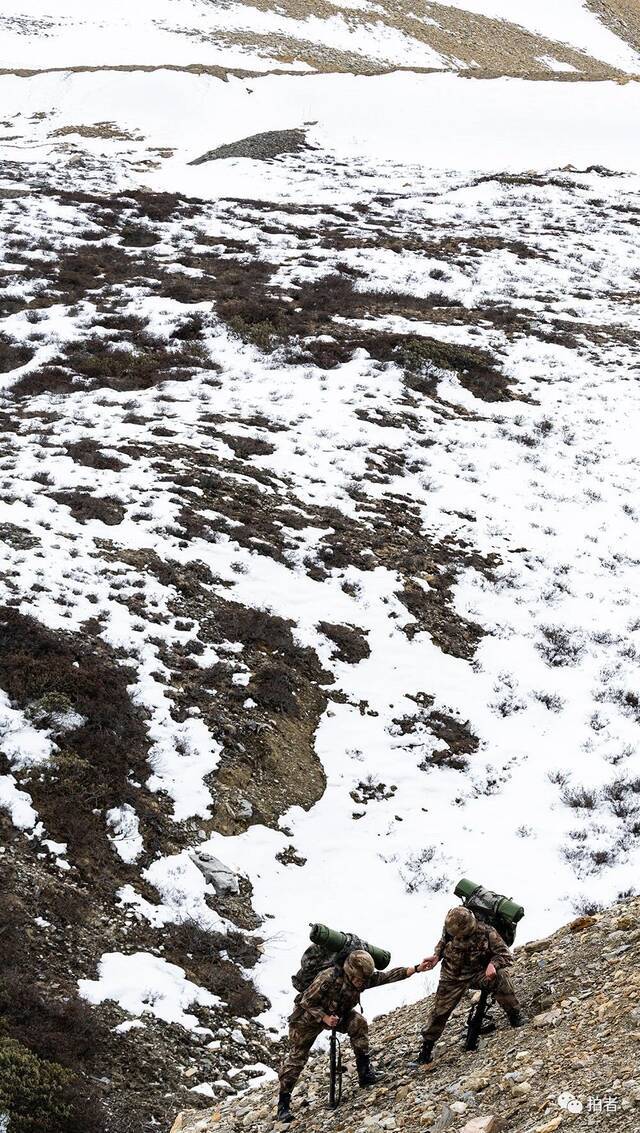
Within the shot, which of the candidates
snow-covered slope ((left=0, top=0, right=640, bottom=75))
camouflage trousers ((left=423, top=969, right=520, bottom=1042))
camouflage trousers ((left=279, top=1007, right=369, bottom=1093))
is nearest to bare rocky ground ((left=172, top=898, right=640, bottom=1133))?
camouflage trousers ((left=423, top=969, right=520, bottom=1042))

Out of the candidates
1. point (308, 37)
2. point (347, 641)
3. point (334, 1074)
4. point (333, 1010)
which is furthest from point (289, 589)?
point (308, 37)

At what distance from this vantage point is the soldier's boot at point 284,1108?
20.7ft

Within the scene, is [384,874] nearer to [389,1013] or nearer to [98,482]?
[389,1013]

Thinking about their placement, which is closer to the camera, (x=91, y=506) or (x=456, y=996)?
(x=456, y=996)

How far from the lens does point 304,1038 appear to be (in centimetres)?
627

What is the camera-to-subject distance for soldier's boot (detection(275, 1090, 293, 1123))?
20.7 feet

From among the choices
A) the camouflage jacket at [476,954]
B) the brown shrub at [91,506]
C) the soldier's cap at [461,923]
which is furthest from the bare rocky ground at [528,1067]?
the brown shrub at [91,506]

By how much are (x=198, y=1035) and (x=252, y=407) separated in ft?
46.4

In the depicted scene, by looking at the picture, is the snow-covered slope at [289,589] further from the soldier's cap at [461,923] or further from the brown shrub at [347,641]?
the soldier's cap at [461,923]

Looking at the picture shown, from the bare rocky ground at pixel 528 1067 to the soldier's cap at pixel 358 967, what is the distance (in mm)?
833

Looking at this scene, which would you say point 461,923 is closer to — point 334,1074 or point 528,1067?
point 528,1067

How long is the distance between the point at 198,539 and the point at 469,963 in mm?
9293

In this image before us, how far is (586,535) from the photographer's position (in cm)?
1688

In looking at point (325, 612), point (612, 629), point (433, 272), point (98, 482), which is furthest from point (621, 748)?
point (433, 272)
